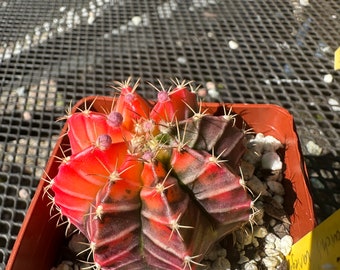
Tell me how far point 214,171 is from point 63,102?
0.60m

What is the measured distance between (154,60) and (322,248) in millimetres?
740

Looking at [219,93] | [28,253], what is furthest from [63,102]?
[28,253]

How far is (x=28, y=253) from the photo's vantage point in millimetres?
644

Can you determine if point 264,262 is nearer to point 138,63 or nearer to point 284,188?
point 284,188

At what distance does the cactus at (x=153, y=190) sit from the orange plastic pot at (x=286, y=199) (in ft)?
0.38

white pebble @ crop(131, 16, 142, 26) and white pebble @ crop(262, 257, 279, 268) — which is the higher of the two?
white pebble @ crop(131, 16, 142, 26)

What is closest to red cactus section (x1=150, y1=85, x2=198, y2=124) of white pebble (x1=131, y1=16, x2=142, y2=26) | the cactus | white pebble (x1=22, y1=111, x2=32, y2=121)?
the cactus

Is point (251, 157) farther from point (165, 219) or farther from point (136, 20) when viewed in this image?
point (136, 20)

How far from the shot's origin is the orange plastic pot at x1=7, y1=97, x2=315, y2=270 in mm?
647

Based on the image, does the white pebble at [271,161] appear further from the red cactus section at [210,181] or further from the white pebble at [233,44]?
the white pebble at [233,44]

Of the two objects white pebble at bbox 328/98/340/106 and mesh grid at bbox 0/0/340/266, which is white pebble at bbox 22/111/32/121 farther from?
white pebble at bbox 328/98/340/106

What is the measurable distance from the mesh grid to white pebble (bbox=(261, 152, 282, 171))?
136 millimetres

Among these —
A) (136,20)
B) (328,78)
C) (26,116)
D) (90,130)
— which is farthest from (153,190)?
(136,20)

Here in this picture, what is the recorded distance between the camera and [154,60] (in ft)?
3.81
